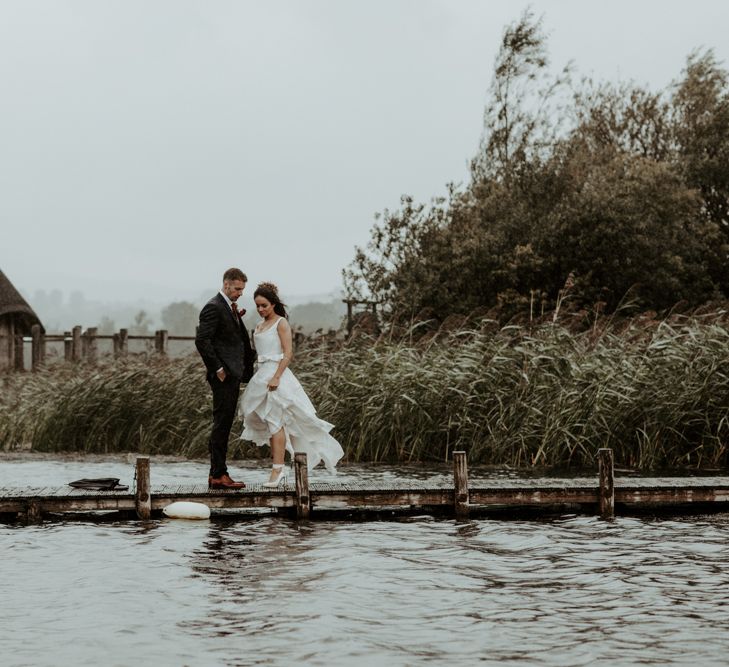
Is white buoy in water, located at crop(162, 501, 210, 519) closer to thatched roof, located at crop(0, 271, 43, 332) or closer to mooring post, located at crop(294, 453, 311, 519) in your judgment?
mooring post, located at crop(294, 453, 311, 519)

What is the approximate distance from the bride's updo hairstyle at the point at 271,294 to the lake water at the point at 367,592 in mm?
2276

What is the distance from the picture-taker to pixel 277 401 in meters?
13.0

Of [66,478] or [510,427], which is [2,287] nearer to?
[66,478]

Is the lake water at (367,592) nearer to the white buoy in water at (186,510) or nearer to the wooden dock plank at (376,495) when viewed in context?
the white buoy in water at (186,510)

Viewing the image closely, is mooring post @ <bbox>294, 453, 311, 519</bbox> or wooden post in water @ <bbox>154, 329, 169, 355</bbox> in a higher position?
wooden post in water @ <bbox>154, 329, 169, 355</bbox>

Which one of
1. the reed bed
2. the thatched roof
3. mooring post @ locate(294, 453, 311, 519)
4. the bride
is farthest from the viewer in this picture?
the thatched roof

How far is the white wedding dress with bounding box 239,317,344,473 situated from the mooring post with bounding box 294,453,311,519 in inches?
10.8

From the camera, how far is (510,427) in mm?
16844

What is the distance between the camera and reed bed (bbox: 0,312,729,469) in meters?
16.4

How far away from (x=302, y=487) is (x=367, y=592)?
10.5 feet

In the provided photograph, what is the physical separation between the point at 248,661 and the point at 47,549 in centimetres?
458

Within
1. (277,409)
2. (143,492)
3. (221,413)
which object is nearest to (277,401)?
(277,409)

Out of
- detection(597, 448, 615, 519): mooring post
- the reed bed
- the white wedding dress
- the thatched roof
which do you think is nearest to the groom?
the white wedding dress

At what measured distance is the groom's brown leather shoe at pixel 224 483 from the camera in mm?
12992
